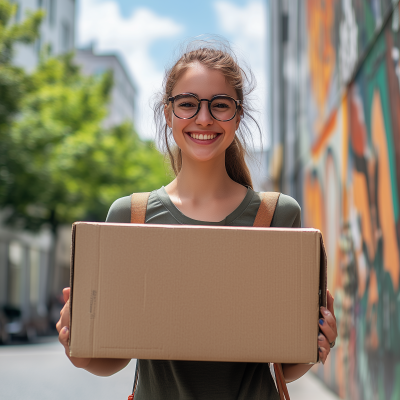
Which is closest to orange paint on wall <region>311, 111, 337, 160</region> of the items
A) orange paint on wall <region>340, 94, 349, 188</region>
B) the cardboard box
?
orange paint on wall <region>340, 94, 349, 188</region>

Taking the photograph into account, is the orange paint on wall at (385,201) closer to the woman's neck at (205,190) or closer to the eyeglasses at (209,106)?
the woman's neck at (205,190)

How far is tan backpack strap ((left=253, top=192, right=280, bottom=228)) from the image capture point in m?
1.83

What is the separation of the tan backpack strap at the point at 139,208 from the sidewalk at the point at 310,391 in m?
5.27

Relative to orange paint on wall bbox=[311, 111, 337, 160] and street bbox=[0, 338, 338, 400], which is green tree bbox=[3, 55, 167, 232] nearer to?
street bbox=[0, 338, 338, 400]

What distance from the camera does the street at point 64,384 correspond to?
6.96 m

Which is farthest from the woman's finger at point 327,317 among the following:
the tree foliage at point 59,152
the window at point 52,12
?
the window at point 52,12

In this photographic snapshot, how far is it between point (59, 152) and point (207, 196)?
51.9ft

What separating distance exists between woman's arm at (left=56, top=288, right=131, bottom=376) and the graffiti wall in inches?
116

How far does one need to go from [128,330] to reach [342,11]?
600 cm

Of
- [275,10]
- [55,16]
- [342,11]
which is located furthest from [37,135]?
[55,16]

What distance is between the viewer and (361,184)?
5586 mm

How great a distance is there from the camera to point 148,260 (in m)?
1.56

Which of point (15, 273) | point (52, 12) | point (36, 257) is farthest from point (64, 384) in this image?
point (52, 12)

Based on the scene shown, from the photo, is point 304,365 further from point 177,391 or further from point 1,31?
point 1,31
